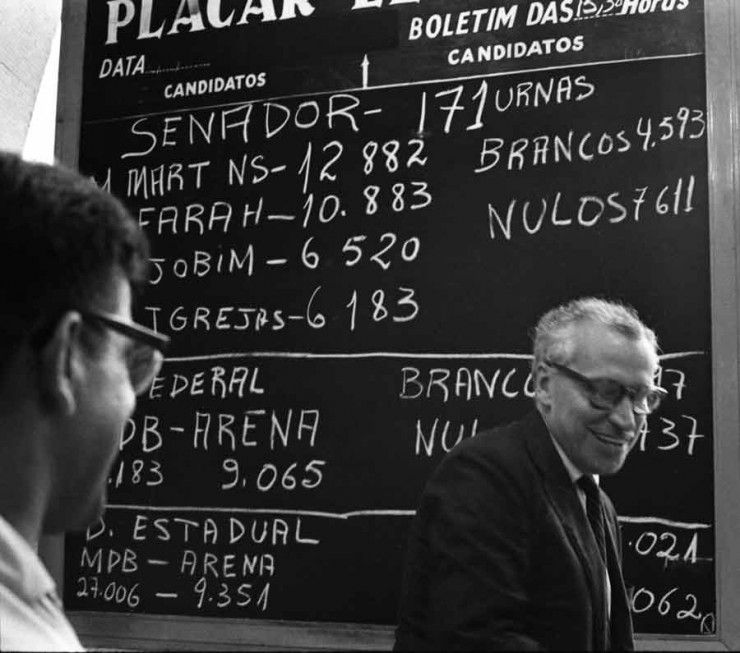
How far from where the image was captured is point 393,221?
2.41m

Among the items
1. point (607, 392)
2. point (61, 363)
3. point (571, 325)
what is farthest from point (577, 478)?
point (61, 363)

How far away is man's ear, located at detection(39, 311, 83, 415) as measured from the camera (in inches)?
30.9

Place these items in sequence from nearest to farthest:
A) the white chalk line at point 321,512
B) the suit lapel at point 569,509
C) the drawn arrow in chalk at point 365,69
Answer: the suit lapel at point 569,509, the white chalk line at point 321,512, the drawn arrow in chalk at point 365,69

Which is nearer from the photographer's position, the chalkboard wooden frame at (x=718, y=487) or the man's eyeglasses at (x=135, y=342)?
the man's eyeglasses at (x=135, y=342)

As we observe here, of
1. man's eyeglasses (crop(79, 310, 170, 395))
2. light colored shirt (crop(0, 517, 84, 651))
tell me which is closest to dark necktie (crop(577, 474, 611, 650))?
man's eyeglasses (crop(79, 310, 170, 395))

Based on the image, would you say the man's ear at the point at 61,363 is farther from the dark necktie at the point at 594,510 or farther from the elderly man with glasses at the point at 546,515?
the dark necktie at the point at 594,510

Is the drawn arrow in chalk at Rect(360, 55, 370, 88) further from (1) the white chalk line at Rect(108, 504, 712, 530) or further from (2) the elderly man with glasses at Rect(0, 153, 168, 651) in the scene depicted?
(2) the elderly man with glasses at Rect(0, 153, 168, 651)

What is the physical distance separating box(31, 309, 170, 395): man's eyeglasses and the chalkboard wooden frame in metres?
1.49

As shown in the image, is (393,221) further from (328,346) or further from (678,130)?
(678,130)

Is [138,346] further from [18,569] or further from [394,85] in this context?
[394,85]

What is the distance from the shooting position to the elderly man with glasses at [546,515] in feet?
5.22

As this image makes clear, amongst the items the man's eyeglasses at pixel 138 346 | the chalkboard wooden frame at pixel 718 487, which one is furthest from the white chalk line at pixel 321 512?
the man's eyeglasses at pixel 138 346

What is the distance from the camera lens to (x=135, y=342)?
0.90 metres

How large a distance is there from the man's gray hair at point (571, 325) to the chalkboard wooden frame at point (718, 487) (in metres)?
0.22
